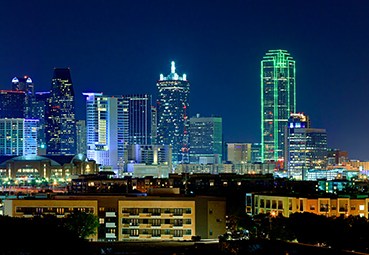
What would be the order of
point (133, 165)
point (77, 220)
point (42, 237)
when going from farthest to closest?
point (133, 165)
point (77, 220)
point (42, 237)

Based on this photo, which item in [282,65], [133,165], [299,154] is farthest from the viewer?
[282,65]

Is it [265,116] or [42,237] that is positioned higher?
[265,116]

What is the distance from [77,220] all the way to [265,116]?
105 meters

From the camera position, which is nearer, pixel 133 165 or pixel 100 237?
pixel 100 237

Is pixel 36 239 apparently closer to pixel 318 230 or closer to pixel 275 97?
pixel 318 230

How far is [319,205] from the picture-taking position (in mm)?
37812

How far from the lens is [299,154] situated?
121 meters

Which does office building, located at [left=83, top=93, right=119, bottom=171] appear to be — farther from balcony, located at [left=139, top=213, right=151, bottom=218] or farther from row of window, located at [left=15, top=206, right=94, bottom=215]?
balcony, located at [left=139, top=213, right=151, bottom=218]

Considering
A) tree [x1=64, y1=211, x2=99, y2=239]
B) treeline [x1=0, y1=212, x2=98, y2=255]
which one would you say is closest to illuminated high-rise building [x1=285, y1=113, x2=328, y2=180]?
tree [x1=64, y1=211, x2=99, y2=239]

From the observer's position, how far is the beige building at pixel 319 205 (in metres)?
37.7

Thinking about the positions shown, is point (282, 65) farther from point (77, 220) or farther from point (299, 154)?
point (77, 220)

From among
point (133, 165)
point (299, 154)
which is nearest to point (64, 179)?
point (133, 165)

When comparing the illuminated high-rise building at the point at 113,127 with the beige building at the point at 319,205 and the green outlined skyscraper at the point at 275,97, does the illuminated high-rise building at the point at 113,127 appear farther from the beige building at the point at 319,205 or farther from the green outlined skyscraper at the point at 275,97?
the beige building at the point at 319,205

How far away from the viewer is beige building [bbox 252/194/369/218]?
37.7 metres
